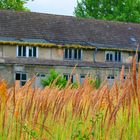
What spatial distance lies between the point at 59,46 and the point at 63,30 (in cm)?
299

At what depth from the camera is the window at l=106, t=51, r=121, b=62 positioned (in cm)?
4322

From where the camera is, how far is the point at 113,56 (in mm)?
43656

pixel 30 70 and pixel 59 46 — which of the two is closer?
pixel 30 70

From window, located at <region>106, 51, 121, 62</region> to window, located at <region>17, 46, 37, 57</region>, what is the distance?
6.66 m

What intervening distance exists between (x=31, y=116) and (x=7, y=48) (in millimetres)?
35221

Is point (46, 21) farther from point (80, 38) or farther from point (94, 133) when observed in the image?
point (94, 133)

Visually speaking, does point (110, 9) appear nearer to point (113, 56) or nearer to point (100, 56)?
point (113, 56)

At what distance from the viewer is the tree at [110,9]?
59250mm

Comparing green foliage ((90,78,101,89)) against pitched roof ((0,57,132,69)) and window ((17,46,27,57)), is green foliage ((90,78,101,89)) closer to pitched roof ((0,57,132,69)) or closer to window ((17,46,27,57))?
pitched roof ((0,57,132,69))

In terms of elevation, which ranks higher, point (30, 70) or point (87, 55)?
point (87, 55)

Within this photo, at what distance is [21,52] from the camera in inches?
1539

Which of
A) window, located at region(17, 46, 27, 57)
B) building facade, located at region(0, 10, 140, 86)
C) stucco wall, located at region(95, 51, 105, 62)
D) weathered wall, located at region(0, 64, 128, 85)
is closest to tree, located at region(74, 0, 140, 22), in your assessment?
building facade, located at region(0, 10, 140, 86)

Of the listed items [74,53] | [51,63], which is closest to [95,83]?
[51,63]

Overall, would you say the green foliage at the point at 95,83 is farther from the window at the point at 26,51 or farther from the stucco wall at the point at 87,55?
the stucco wall at the point at 87,55
